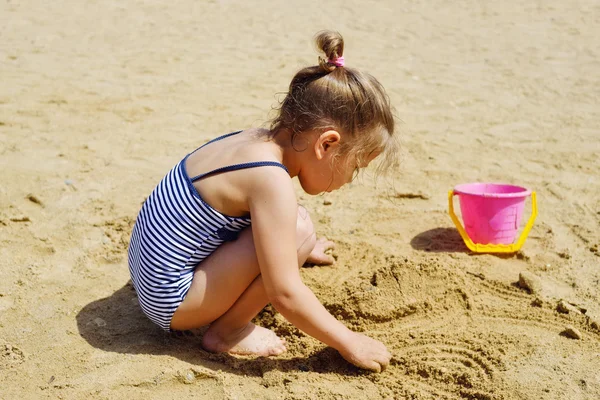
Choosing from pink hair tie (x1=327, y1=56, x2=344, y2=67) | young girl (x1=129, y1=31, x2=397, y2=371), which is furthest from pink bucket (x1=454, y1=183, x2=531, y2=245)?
pink hair tie (x1=327, y1=56, x2=344, y2=67)

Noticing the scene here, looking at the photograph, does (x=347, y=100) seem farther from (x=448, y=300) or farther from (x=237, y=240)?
(x=448, y=300)

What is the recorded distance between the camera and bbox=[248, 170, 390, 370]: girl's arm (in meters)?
2.02

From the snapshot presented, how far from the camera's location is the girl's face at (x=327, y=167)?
2123mm

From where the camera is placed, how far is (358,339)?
2219 mm

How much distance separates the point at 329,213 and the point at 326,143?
1.34 meters

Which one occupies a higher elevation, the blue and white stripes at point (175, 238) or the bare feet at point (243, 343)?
the blue and white stripes at point (175, 238)

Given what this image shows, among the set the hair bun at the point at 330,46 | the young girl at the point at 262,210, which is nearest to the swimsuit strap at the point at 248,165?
the young girl at the point at 262,210

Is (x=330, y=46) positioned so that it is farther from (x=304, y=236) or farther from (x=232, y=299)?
(x=232, y=299)

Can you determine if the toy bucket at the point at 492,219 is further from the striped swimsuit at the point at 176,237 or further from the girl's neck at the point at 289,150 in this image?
the striped swimsuit at the point at 176,237

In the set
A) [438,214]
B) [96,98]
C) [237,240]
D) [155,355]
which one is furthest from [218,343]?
[96,98]

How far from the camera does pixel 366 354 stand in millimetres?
2193

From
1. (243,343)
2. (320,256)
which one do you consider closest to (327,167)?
(243,343)

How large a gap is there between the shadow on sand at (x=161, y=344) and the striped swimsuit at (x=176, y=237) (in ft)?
0.54

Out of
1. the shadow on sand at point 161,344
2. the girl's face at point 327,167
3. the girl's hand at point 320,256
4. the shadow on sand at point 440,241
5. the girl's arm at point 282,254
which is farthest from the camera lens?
the shadow on sand at point 440,241
